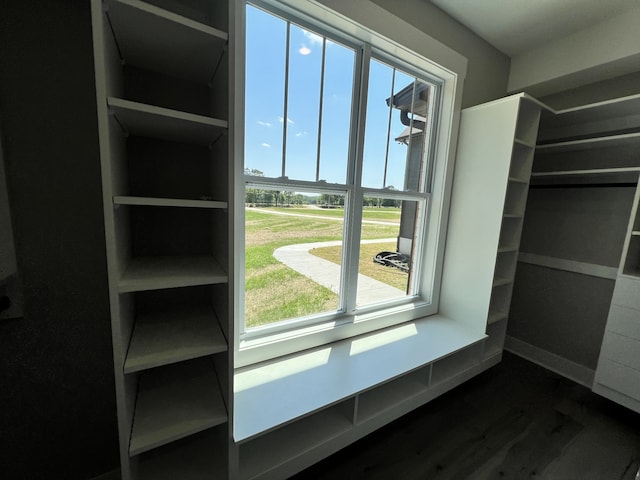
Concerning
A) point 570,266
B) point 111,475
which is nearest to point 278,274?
point 111,475

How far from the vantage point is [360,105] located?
66.7 inches

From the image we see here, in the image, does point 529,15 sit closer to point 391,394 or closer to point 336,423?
point 391,394

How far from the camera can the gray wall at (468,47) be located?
5.63 ft

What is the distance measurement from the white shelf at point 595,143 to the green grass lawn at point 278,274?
1.70 metres

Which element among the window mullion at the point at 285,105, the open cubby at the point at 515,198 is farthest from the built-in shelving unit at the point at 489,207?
the window mullion at the point at 285,105

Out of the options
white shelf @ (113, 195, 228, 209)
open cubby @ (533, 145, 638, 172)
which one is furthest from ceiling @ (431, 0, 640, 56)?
white shelf @ (113, 195, 228, 209)

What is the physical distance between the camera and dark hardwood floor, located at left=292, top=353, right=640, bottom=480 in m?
1.38

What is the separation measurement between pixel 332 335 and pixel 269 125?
1.42m

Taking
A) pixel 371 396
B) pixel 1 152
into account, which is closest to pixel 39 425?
pixel 1 152

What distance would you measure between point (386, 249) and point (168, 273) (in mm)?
1672

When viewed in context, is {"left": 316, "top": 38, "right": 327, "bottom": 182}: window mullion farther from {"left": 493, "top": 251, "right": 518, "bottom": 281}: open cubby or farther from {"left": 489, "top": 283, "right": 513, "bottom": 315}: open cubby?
{"left": 489, "top": 283, "right": 513, "bottom": 315}: open cubby

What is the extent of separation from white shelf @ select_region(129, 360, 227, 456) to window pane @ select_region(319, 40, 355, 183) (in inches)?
50.9

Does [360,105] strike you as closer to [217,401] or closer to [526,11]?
[526,11]

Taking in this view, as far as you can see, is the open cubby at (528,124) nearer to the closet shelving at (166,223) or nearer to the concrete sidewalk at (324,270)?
the concrete sidewalk at (324,270)
